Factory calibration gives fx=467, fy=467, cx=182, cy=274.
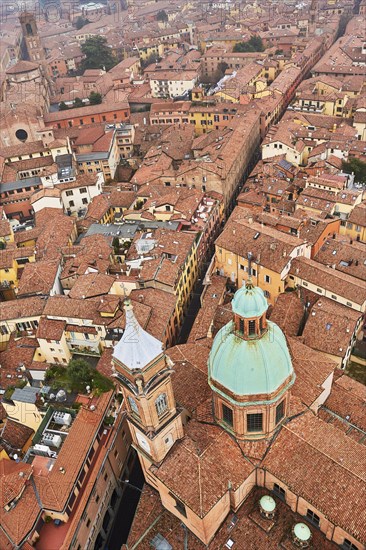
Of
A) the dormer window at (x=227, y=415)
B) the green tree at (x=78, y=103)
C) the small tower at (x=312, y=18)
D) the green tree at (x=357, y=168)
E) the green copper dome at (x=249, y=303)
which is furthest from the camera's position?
the small tower at (x=312, y=18)

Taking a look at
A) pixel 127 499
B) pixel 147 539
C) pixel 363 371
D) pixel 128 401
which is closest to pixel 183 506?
pixel 147 539

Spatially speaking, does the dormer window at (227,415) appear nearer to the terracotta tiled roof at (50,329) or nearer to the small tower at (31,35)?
the terracotta tiled roof at (50,329)

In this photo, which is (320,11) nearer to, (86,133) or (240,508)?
(86,133)

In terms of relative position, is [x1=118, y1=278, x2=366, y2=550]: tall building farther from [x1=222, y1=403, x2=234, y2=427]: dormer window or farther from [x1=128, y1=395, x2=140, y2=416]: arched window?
[x1=128, y1=395, x2=140, y2=416]: arched window

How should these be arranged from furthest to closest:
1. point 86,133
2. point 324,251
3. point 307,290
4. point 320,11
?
point 320,11 < point 86,133 < point 324,251 < point 307,290

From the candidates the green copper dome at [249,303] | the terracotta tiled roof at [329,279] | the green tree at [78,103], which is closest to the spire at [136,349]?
the green copper dome at [249,303]
